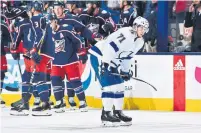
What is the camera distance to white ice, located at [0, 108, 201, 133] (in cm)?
848

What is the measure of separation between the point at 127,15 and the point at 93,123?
346 cm

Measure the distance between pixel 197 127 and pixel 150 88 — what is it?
2.25m

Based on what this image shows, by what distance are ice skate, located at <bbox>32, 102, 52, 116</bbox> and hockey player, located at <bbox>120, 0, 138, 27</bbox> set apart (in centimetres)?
243

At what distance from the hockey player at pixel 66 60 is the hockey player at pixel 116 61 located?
6.70ft

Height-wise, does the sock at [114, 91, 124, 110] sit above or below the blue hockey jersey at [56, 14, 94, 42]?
below

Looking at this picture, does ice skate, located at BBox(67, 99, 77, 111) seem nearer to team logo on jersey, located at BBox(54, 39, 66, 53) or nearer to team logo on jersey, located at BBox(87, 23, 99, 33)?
team logo on jersey, located at BBox(54, 39, 66, 53)

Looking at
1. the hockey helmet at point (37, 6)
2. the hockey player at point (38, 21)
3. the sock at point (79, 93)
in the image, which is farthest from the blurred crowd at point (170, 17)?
the sock at point (79, 93)

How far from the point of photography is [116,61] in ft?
28.9

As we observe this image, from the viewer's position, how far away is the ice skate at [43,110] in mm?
10336

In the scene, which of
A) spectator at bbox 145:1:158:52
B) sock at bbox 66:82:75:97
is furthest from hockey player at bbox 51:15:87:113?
spectator at bbox 145:1:158:52

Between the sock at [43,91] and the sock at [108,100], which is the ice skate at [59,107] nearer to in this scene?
the sock at [43,91]

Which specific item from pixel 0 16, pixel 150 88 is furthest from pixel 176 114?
pixel 0 16

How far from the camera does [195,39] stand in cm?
1146

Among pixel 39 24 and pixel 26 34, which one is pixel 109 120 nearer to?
pixel 39 24
